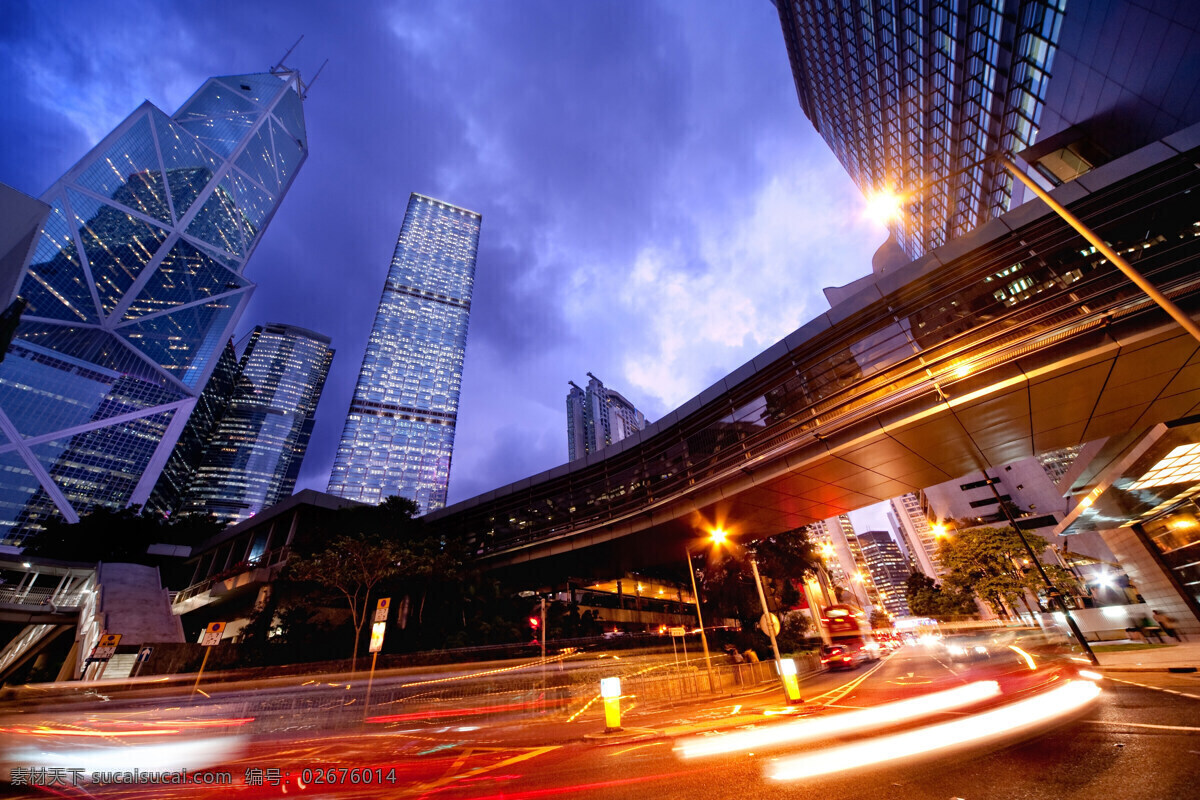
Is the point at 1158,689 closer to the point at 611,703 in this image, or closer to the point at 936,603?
the point at 611,703

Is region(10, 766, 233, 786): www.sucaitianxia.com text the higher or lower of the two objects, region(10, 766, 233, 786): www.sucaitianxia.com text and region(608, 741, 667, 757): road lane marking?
the higher

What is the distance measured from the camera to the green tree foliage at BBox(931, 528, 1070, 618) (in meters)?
32.0

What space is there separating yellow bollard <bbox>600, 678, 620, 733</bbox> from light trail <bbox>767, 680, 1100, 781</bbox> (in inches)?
170

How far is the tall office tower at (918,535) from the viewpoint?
4648 inches

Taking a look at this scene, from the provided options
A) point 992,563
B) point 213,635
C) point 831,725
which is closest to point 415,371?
point 213,635

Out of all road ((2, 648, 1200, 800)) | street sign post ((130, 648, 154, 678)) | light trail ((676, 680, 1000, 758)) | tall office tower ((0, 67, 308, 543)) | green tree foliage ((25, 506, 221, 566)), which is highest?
tall office tower ((0, 67, 308, 543))

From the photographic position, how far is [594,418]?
484ft

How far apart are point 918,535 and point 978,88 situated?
157148 millimetres

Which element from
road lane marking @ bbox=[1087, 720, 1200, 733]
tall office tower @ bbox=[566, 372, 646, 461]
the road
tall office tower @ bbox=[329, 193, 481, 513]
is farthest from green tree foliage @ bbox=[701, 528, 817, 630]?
tall office tower @ bbox=[566, 372, 646, 461]

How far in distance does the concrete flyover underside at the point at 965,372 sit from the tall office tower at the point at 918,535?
395 feet

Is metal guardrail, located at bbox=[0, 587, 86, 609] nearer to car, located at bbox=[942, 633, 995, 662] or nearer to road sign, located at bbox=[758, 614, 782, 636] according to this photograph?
road sign, located at bbox=[758, 614, 782, 636]

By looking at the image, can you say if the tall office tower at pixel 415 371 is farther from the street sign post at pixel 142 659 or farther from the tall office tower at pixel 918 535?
the tall office tower at pixel 918 535

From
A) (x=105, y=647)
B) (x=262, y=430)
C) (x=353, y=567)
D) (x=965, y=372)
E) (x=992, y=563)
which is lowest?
(x=105, y=647)

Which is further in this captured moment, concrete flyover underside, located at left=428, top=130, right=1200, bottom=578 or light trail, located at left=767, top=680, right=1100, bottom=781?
concrete flyover underside, located at left=428, top=130, right=1200, bottom=578
